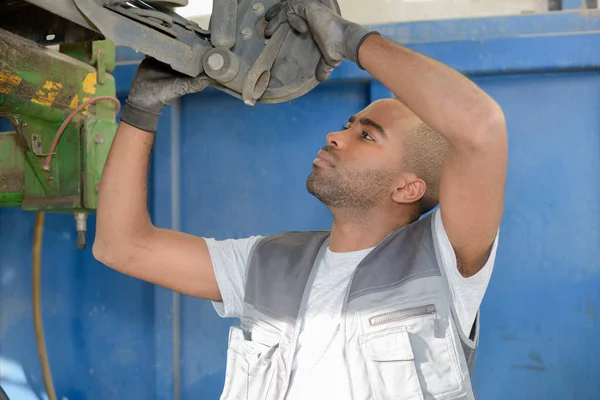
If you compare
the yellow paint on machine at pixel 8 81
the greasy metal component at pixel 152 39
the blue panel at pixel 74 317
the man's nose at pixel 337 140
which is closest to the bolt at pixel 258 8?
the greasy metal component at pixel 152 39

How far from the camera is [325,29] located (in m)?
1.06

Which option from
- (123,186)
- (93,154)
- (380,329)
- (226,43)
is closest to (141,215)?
(123,186)

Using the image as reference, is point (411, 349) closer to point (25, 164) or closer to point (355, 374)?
point (355, 374)

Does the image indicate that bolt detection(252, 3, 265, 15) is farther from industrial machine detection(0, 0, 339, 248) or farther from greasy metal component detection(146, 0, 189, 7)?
greasy metal component detection(146, 0, 189, 7)

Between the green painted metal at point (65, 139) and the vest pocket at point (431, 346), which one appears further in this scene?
the green painted metal at point (65, 139)

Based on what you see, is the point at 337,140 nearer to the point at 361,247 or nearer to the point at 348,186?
the point at 348,186

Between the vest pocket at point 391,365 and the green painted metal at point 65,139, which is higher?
the green painted metal at point 65,139

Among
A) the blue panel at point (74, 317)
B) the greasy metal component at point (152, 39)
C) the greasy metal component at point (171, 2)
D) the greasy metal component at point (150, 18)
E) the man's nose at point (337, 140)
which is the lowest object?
the blue panel at point (74, 317)

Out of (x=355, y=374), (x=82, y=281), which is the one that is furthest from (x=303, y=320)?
(x=82, y=281)

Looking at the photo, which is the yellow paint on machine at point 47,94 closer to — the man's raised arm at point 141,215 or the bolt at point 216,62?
the man's raised arm at point 141,215

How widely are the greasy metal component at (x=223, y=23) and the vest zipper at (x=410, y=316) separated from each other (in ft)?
1.84

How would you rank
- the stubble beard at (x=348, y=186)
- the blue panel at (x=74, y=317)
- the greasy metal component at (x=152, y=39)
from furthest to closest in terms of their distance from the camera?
1. the blue panel at (x=74, y=317)
2. the stubble beard at (x=348, y=186)
3. the greasy metal component at (x=152, y=39)

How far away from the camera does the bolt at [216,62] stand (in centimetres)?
107

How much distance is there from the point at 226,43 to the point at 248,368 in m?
0.63
